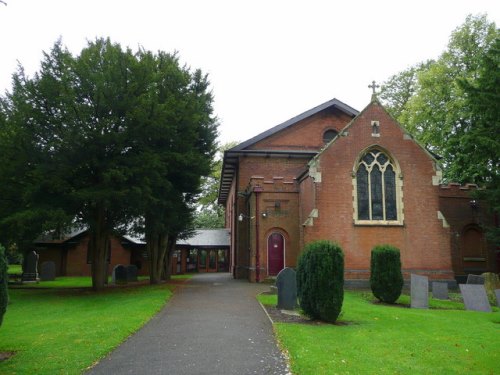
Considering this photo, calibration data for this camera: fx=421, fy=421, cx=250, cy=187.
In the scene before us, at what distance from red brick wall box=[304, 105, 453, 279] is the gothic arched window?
1.37ft

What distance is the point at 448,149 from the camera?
99.8 ft

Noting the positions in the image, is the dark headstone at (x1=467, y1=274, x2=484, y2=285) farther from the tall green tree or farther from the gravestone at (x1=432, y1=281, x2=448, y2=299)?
the tall green tree

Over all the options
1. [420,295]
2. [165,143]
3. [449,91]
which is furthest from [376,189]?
[449,91]

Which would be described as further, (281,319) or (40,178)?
(40,178)

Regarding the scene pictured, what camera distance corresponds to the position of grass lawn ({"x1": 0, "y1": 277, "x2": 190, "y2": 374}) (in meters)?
7.31

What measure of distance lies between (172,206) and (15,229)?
7.27 metres

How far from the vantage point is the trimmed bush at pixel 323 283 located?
1094cm

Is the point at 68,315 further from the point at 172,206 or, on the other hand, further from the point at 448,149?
the point at 448,149

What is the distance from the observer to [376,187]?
21500 mm

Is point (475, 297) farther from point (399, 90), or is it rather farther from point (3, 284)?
point (399, 90)

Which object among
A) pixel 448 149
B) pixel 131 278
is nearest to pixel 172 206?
pixel 131 278

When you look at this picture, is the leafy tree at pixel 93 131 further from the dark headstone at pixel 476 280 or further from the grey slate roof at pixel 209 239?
the grey slate roof at pixel 209 239

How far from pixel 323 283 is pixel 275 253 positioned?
13.3 metres

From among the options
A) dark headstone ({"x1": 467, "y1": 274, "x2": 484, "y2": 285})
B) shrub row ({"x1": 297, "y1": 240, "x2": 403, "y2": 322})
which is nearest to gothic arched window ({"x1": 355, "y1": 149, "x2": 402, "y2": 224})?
dark headstone ({"x1": 467, "y1": 274, "x2": 484, "y2": 285})
